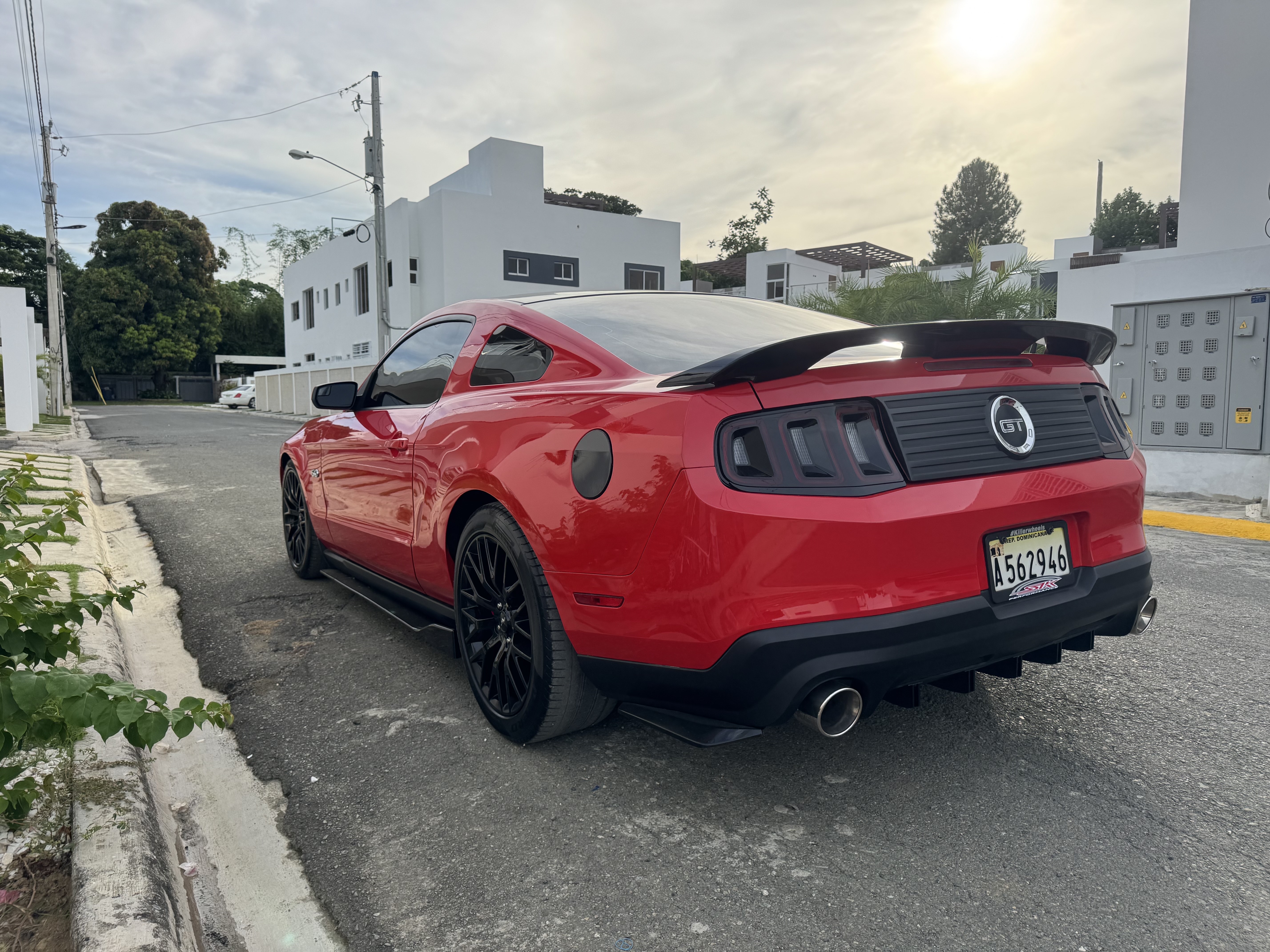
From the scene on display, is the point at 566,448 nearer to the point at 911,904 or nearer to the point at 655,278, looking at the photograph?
the point at 911,904

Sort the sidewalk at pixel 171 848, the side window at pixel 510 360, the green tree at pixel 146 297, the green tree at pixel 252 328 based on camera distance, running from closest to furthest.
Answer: the sidewalk at pixel 171 848 → the side window at pixel 510 360 → the green tree at pixel 146 297 → the green tree at pixel 252 328

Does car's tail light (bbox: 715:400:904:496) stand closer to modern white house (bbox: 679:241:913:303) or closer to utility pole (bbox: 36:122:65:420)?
utility pole (bbox: 36:122:65:420)

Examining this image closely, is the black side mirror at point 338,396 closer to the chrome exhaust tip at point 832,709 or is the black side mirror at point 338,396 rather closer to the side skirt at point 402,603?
the side skirt at point 402,603

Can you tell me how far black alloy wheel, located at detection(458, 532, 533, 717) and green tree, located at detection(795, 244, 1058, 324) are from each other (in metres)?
10.6

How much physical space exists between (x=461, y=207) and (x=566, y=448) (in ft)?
90.2

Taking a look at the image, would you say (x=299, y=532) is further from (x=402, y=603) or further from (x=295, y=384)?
(x=295, y=384)

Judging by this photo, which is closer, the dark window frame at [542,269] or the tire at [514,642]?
the tire at [514,642]

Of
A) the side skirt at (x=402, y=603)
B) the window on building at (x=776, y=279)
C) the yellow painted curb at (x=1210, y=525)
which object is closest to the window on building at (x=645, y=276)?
the window on building at (x=776, y=279)

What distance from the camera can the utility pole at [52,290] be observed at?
27906 mm

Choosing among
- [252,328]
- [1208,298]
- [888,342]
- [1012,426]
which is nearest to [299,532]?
[888,342]

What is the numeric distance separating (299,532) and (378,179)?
18.9 m

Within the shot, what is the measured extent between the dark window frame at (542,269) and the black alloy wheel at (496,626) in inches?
1088

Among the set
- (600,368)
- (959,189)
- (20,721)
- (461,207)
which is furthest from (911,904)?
(959,189)

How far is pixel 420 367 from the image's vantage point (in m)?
3.76
